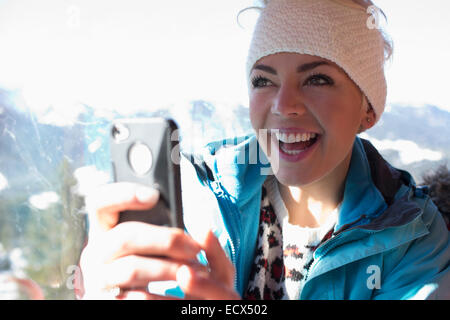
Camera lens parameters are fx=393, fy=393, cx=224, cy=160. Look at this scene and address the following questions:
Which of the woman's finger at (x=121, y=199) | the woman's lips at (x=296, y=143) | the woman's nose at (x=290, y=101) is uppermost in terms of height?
the woman's nose at (x=290, y=101)

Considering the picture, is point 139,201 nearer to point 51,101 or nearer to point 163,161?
point 163,161

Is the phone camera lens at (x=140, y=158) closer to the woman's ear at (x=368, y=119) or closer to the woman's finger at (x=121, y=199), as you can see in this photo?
the woman's finger at (x=121, y=199)

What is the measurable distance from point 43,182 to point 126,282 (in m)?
0.60

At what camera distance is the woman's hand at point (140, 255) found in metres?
0.61

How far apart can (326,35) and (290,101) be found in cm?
18

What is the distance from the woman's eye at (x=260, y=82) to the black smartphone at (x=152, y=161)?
0.50 m

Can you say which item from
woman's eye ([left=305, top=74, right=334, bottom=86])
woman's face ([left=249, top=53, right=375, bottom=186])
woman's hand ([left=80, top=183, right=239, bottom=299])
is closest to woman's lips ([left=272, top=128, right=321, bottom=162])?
woman's face ([left=249, top=53, right=375, bottom=186])

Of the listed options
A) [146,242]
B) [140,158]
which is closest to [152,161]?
[140,158]

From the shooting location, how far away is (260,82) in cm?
110

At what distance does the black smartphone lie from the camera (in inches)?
24.9

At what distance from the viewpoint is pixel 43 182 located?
110 cm

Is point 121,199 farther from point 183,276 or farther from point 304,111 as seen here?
point 304,111

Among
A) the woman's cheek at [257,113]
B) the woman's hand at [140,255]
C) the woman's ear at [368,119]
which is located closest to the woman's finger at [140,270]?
the woman's hand at [140,255]
